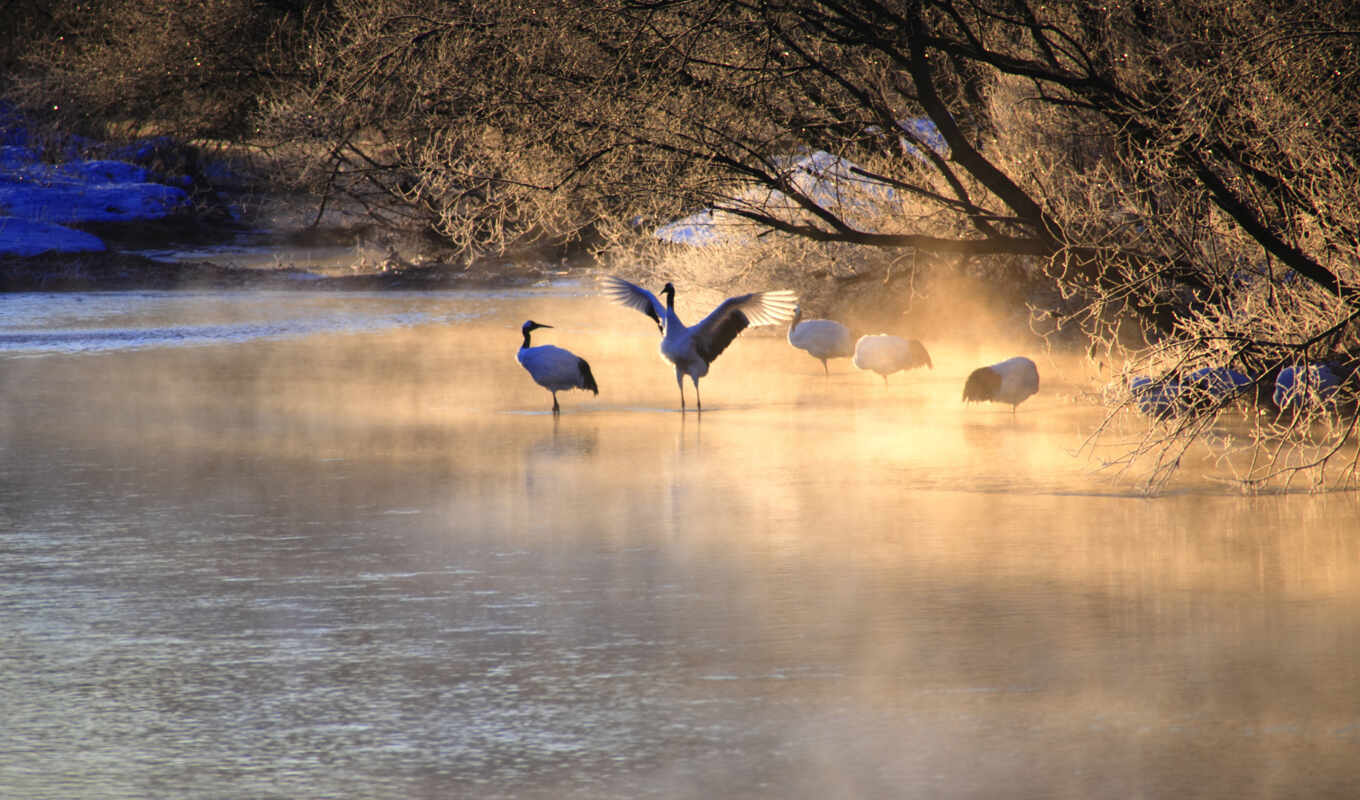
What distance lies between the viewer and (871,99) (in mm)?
12594

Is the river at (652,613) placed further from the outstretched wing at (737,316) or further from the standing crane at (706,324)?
the outstretched wing at (737,316)

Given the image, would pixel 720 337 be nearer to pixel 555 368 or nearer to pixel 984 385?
pixel 555 368

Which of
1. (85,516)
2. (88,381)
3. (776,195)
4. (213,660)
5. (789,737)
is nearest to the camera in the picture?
(789,737)

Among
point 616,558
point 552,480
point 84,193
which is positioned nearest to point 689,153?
point 552,480

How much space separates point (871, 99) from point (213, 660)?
26.5 ft

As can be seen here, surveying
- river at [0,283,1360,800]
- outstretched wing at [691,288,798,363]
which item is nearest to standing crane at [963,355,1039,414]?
river at [0,283,1360,800]

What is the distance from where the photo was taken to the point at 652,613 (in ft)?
20.9

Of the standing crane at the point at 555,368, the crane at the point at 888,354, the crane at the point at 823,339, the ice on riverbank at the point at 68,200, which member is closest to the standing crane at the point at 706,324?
the standing crane at the point at 555,368

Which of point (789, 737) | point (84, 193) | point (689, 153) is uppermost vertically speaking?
point (84, 193)

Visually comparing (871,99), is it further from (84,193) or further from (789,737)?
(84,193)

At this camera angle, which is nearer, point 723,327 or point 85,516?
point 85,516

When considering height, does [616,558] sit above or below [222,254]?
below

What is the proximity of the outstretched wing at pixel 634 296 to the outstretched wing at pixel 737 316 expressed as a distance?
1.40 feet

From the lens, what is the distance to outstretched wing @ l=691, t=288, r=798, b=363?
43.0ft
